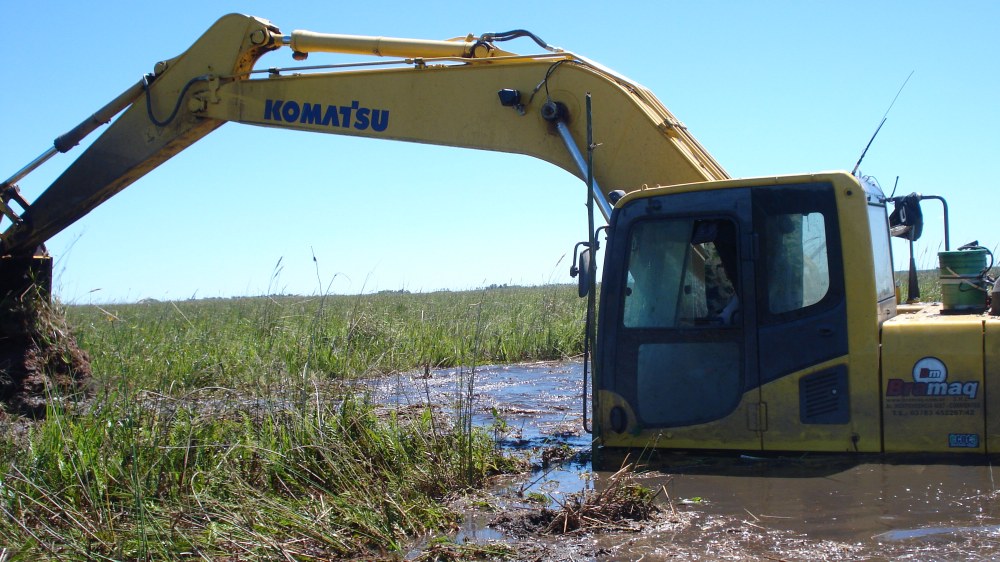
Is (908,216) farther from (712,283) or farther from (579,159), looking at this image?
(579,159)

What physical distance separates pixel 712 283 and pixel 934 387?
138 cm

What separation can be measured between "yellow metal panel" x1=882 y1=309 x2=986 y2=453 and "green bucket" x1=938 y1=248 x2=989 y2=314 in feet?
1.94

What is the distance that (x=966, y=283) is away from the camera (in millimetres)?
5828

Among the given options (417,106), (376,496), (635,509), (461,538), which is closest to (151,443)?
(376,496)

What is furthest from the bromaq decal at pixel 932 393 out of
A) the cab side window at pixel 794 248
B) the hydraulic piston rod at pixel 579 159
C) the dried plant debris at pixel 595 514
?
the hydraulic piston rod at pixel 579 159

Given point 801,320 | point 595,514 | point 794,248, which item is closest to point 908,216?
point 794,248

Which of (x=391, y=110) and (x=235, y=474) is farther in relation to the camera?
(x=391, y=110)

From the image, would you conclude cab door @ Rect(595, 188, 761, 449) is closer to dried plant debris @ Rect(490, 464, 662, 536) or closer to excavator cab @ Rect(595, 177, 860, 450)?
excavator cab @ Rect(595, 177, 860, 450)

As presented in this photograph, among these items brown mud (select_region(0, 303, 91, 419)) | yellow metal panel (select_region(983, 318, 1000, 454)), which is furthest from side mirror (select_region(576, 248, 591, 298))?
brown mud (select_region(0, 303, 91, 419))

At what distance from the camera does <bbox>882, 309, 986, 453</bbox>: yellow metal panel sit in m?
5.16

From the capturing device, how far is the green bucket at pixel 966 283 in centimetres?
580

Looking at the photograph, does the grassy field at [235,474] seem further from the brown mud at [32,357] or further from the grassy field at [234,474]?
the brown mud at [32,357]

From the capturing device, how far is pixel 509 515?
4.86m

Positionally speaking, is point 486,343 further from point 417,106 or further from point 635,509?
point 635,509
